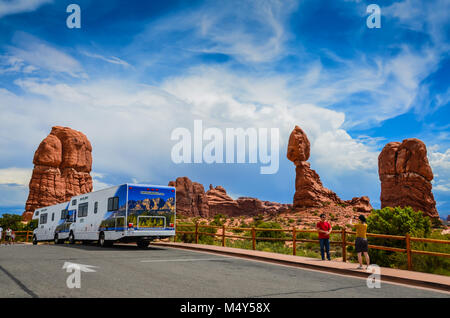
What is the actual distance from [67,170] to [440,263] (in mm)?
85332

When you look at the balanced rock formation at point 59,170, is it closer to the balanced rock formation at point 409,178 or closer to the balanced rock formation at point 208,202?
the balanced rock formation at point 208,202

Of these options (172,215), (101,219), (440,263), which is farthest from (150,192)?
(440,263)

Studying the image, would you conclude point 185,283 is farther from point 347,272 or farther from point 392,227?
point 392,227

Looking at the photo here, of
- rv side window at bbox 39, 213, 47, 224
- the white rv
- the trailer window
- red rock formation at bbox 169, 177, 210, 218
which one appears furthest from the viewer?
red rock formation at bbox 169, 177, 210, 218

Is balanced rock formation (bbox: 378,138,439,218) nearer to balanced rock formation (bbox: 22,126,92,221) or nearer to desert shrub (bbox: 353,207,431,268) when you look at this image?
desert shrub (bbox: 353,207,431,268)

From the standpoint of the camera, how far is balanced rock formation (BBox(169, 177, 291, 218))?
11650 cm

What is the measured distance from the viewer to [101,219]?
20.0 metres

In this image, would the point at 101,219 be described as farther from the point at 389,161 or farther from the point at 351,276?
the point at 389,161

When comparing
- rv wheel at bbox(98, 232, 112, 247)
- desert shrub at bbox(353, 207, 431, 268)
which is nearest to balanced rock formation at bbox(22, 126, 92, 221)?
rv wheel at bbox(98, 232, 112, 247)

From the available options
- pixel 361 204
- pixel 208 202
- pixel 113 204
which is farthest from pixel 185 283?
pixel 208 202

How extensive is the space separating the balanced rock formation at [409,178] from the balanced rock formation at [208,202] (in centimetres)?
5180

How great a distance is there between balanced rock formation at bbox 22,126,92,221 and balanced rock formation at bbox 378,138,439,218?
67.7 m
